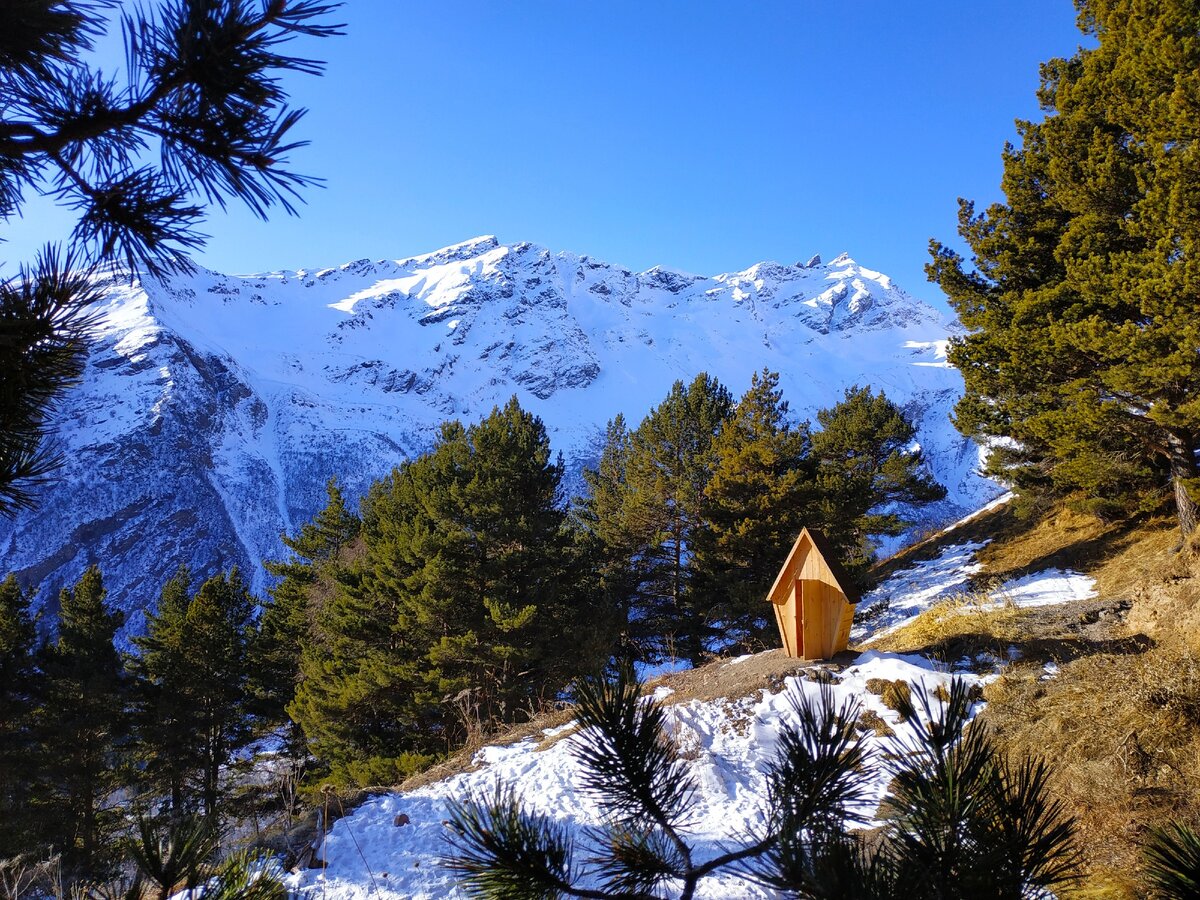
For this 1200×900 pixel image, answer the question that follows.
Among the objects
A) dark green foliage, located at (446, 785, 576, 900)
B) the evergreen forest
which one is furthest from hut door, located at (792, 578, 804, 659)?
dark green foliage, located at (446, 785, 576, 900)

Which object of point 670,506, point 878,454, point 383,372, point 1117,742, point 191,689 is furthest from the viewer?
point 383,372

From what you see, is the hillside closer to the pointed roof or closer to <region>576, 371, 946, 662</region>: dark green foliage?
the pointed roof

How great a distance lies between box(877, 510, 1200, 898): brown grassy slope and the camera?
11.2 feet

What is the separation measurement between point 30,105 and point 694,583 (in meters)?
16.2

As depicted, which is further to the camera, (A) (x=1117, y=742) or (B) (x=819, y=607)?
(B) (x=819, y=607)

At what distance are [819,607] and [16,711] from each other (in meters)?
21.3

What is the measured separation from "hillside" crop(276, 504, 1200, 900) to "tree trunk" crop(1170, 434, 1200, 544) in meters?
0.61

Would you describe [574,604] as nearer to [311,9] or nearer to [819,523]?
[819,523]

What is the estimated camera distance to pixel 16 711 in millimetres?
16141

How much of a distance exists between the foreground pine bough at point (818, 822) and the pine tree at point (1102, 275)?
8054 mm

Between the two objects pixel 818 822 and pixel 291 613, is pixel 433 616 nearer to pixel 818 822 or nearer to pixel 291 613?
pixel 291 613

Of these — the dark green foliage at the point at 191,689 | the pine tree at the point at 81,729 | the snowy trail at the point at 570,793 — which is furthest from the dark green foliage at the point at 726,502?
the pine tree at the point at 81,729

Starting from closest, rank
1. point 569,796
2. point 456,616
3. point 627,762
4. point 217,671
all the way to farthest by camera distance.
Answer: point 627,762 → point 569,796 → point 456,616 → point 217,671

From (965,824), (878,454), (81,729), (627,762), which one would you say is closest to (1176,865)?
(965,824)
